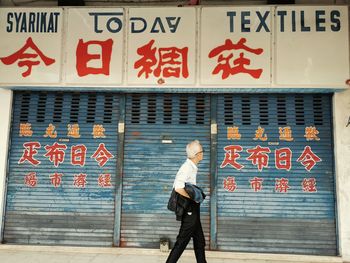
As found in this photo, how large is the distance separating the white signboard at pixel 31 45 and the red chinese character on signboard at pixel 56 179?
1533mm

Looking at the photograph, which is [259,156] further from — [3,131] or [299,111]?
[3,131]

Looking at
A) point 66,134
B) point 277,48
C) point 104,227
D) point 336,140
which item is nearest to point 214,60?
point 277,48

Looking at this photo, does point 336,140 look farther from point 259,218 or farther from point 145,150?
point 145,150

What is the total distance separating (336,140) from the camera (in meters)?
5.56

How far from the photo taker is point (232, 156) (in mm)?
5734

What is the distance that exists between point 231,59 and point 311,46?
1.24 meters

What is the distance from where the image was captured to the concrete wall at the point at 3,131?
581 cm

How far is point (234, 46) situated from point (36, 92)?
3411 mm

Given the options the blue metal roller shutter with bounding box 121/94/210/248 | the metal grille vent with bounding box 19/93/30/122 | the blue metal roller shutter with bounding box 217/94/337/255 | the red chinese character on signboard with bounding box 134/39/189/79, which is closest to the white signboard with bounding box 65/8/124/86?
the red chinese character on signboard with bounding box 134/39/189/79

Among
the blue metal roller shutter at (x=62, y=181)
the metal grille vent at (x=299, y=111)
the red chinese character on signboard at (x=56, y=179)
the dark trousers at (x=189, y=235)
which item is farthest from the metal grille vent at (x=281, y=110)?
the red chinese character on signboard at (x=56, y=179)

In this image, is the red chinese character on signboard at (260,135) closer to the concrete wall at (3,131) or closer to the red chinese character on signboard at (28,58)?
the red chinese character on signboard at (28,58)

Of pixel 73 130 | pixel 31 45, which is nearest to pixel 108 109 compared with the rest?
pixel 73 130

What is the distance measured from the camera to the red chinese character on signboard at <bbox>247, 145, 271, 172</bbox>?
224 inches

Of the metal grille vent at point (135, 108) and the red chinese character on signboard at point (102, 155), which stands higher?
the metal grille vent at point (135, 108)
